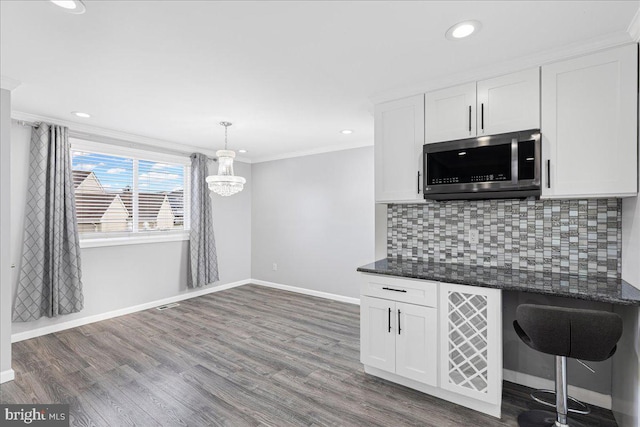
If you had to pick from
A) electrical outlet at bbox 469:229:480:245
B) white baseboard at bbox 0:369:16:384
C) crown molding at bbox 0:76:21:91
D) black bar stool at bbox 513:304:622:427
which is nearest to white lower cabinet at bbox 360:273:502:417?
A: black bar stool at bbox 513:304:622:427

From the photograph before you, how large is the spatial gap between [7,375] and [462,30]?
4.30m

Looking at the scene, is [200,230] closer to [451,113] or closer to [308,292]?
[308,292]

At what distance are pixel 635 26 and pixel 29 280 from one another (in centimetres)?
555

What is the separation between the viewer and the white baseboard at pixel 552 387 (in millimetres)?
2172

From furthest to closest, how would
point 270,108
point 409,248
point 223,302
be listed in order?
point 223,302 < point 270,108 < point 409,248

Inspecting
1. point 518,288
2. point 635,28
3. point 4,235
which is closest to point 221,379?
point 4,235

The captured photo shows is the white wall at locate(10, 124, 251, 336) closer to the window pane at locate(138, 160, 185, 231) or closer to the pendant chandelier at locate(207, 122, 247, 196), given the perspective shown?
the window pane at locate(138, 160, 185, 231)

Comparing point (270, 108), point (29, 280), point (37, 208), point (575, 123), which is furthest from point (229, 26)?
point (29, 280)

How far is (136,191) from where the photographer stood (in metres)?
4.46

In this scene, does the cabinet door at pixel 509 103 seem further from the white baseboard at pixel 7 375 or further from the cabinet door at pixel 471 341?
the white baseboard at pixel 7 375

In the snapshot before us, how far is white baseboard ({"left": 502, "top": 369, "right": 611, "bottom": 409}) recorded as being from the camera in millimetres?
2172

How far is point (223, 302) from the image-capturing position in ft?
15.8

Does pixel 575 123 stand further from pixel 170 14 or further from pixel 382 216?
pixel 170 14

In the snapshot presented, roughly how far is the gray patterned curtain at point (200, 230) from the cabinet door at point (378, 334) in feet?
11.0
